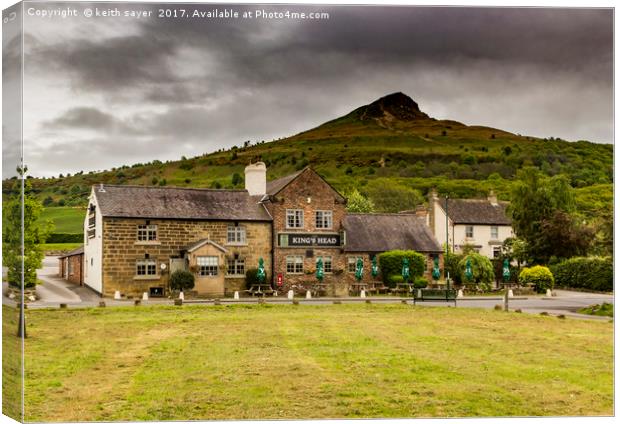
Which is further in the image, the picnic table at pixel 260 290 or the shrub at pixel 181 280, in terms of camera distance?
the picnic table at pixel 260 290

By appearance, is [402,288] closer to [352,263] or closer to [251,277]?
[352,263]

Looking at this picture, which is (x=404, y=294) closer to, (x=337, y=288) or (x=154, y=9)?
(x=337, y=288)

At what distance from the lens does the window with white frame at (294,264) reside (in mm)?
31453

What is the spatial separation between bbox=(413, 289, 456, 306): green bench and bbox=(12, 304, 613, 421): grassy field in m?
7.47

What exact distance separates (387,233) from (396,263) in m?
4.01

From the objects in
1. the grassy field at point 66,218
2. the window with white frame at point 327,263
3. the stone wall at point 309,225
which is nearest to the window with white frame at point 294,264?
the stone wall at point 309,225

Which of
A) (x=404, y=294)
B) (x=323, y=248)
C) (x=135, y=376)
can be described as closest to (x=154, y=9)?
(x=135, y=376)

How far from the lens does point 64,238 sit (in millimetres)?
17203

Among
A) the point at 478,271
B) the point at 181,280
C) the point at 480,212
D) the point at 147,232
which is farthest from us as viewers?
the point at 480,212

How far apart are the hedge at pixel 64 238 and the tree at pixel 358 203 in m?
13.6

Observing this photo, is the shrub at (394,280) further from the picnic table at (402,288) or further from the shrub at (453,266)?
the shrub at (453,266)

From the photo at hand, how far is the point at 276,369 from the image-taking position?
15094 mm

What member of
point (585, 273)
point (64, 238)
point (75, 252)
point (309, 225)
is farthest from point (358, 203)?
point (64, 238)

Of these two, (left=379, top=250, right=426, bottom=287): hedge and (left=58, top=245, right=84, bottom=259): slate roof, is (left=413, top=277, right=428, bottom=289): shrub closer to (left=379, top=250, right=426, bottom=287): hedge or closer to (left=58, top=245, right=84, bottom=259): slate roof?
(left=379, top=250, right=426, bottom=287): hedge
